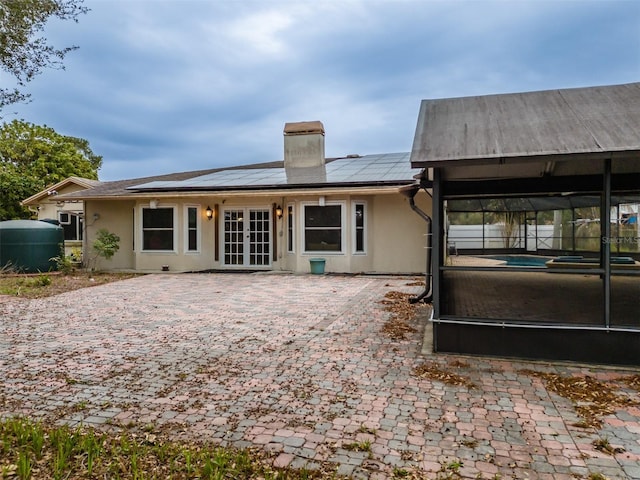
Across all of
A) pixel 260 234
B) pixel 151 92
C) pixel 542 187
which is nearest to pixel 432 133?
pixel 542 187

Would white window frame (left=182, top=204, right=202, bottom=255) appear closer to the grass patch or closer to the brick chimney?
the grass patch

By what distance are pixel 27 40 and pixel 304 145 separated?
36.9ft

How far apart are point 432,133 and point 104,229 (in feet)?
41.1

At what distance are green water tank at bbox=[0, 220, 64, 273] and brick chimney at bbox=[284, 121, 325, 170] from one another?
28.0 ft

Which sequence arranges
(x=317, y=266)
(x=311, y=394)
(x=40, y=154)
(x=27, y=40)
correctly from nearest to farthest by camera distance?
(x=311, y=394), (x=27, y=40), (x=317, y=266), (x=40, y=154)

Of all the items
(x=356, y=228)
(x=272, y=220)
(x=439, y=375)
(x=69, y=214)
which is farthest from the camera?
(x=69, y=214)

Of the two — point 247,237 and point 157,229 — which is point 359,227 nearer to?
point 247,237

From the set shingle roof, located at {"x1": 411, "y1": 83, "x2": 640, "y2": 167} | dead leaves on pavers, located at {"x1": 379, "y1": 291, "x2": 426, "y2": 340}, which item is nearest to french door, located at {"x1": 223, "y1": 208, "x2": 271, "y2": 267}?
dead leaves on pavers, located at {"x1": 379, "y1": 291, "x2": 426, "y2": 340}

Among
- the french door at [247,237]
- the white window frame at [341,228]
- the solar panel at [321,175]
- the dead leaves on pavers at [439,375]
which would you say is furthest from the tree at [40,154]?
the dead leaves on pavers at [439,375]

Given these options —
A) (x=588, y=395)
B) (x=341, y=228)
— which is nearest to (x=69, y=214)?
(x=341, y=228)

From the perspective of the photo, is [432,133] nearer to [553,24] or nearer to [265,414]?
[265,414]

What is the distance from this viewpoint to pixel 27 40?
518cm

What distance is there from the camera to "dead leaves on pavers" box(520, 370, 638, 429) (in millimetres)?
3020

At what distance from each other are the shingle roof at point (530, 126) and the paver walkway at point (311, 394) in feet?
7.02
